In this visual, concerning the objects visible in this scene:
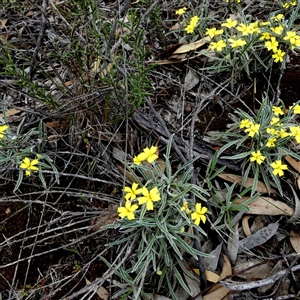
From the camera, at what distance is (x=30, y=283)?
214 cm

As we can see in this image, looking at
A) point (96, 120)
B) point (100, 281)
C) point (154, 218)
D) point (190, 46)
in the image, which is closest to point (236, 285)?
point (154, 218)

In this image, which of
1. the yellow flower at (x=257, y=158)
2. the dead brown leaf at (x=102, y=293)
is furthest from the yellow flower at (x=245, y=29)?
the dead brown leaf at (x=102, y=293)

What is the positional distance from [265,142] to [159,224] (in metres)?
0.89

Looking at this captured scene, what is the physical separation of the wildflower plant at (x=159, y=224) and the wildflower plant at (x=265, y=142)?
439 mm

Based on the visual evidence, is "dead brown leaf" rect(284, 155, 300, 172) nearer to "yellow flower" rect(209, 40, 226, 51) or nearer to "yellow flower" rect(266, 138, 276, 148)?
"yellow flower" rect(266, 138, 276, 148)

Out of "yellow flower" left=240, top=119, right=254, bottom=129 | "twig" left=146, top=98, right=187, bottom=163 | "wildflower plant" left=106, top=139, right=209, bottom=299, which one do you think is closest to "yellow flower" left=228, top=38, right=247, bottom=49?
"yellow flower" left=240, top=119, right=254, bottom=129

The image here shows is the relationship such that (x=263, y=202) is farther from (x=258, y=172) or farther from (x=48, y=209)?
(x=48, y=209)

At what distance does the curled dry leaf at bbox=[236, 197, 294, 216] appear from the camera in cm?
223

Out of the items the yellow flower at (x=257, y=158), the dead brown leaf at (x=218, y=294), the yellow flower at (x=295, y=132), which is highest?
the yellow flower at (x=295, y=132)

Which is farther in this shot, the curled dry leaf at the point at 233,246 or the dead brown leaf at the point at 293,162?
the dead brown leaf at the point at 293,162

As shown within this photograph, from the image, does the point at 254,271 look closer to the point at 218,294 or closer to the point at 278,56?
the point at 218,294

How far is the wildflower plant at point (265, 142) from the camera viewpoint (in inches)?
88.2

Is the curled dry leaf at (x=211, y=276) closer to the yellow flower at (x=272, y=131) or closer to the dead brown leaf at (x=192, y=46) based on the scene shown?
the yellow flower at (x=272, y=131)

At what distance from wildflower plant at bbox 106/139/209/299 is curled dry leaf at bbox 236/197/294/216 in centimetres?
39
